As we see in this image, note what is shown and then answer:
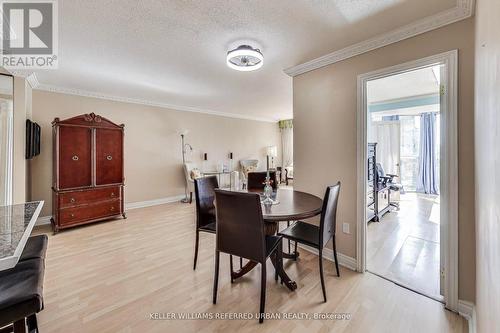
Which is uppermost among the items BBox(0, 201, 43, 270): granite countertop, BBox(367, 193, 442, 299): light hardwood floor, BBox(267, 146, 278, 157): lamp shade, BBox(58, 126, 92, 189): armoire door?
BBox(267, 146, 278, 157): lamp shade

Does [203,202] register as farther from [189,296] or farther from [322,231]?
[322,231]

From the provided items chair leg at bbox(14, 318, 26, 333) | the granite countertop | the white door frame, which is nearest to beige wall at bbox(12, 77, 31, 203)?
the granite countertop

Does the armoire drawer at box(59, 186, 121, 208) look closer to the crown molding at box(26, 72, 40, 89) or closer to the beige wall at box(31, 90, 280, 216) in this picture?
the beige wall at box(31, 90, 280, 216)

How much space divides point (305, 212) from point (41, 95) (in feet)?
15.4

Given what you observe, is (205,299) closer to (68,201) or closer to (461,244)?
(461,244)

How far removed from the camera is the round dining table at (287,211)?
1.63m

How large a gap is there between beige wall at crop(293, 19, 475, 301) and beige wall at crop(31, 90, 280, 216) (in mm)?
3498

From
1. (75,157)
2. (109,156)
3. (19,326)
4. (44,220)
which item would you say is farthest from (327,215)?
(44,220)

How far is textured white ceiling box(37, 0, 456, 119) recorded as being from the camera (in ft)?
5.48

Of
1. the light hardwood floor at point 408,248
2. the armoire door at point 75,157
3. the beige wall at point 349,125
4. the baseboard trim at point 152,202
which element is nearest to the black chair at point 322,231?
the beige wall at point 349,125

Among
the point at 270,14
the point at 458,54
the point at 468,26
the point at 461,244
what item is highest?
the point at 270,14

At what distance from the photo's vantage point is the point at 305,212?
1.69 meters

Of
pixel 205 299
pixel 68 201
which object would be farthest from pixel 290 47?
pixel 68 201

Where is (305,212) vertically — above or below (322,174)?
below
